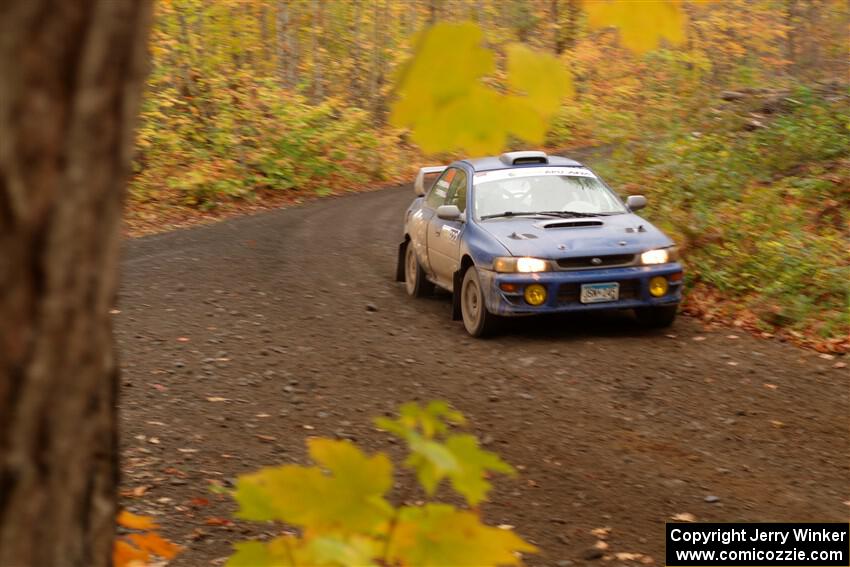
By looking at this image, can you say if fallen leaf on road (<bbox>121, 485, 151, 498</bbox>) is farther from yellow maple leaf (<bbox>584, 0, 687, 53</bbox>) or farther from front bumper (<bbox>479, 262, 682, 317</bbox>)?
yellow maple leaf (<bbox>584, 0, 687, 53</bbox>)

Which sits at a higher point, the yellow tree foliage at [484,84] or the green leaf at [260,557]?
the yellow tree foliage at [484,84]

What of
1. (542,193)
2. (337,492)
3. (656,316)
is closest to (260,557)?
(337,492)

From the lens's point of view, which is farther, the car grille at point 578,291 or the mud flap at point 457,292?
the mud flap at point 457,292

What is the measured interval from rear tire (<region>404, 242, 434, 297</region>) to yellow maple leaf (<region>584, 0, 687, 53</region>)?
968cm

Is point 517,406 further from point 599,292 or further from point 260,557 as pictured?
point 260,557

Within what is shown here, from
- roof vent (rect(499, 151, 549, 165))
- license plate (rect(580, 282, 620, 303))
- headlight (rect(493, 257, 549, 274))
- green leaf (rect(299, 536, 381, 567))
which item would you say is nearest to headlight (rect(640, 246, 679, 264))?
license plate (rect(580, 282, 620, 303))

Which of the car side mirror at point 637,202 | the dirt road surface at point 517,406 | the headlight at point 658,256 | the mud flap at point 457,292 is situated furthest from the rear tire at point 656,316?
the mud flap at point 457,292

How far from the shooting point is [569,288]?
929 centimetres

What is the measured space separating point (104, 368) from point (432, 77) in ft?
2.57

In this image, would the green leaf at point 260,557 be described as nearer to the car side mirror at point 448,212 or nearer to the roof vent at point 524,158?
the car side mirror at point 448,212

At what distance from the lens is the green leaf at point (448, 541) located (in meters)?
1.74

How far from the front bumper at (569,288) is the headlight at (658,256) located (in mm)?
58

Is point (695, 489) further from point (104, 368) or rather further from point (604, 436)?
point (104, 368)

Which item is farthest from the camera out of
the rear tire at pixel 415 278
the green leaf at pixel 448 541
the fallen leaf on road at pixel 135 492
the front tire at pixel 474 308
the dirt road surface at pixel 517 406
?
the rear tire at pixel 415 278
